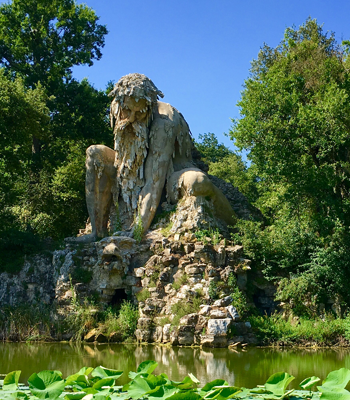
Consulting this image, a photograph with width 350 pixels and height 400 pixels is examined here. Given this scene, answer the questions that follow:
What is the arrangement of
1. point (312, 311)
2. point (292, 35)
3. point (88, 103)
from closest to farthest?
point (312, 311), point (292, 35), point (88, 103)

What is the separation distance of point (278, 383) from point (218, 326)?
598 cm

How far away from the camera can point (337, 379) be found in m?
4.93

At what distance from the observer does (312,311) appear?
12609 mm

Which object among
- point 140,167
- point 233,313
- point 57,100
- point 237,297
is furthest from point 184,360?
point 57,100

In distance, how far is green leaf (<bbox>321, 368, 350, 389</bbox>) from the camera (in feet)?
15.9

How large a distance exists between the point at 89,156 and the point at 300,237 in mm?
6045

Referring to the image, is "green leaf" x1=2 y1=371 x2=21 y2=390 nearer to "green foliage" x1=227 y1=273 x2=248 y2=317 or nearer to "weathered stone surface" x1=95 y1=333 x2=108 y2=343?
"weathered stone surface" x1=95 y1=333 x2=108 y2=343

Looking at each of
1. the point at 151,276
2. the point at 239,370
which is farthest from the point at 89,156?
the point at 239,370

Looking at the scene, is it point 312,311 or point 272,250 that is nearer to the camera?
point 312,311

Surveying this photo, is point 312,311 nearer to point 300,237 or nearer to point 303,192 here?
point 300,237

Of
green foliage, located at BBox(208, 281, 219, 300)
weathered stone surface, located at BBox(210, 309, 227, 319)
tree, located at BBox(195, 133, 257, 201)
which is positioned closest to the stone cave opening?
green foliage, located at BBox(208, 281, 219, 300)

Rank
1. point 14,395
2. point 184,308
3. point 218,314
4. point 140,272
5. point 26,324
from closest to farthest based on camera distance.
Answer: point 14,395 < point 218,314 < point 184,308 < point 26,324 < point 140,272

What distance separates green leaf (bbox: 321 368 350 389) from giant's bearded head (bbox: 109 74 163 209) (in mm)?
10201

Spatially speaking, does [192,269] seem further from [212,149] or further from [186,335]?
[212,149]
